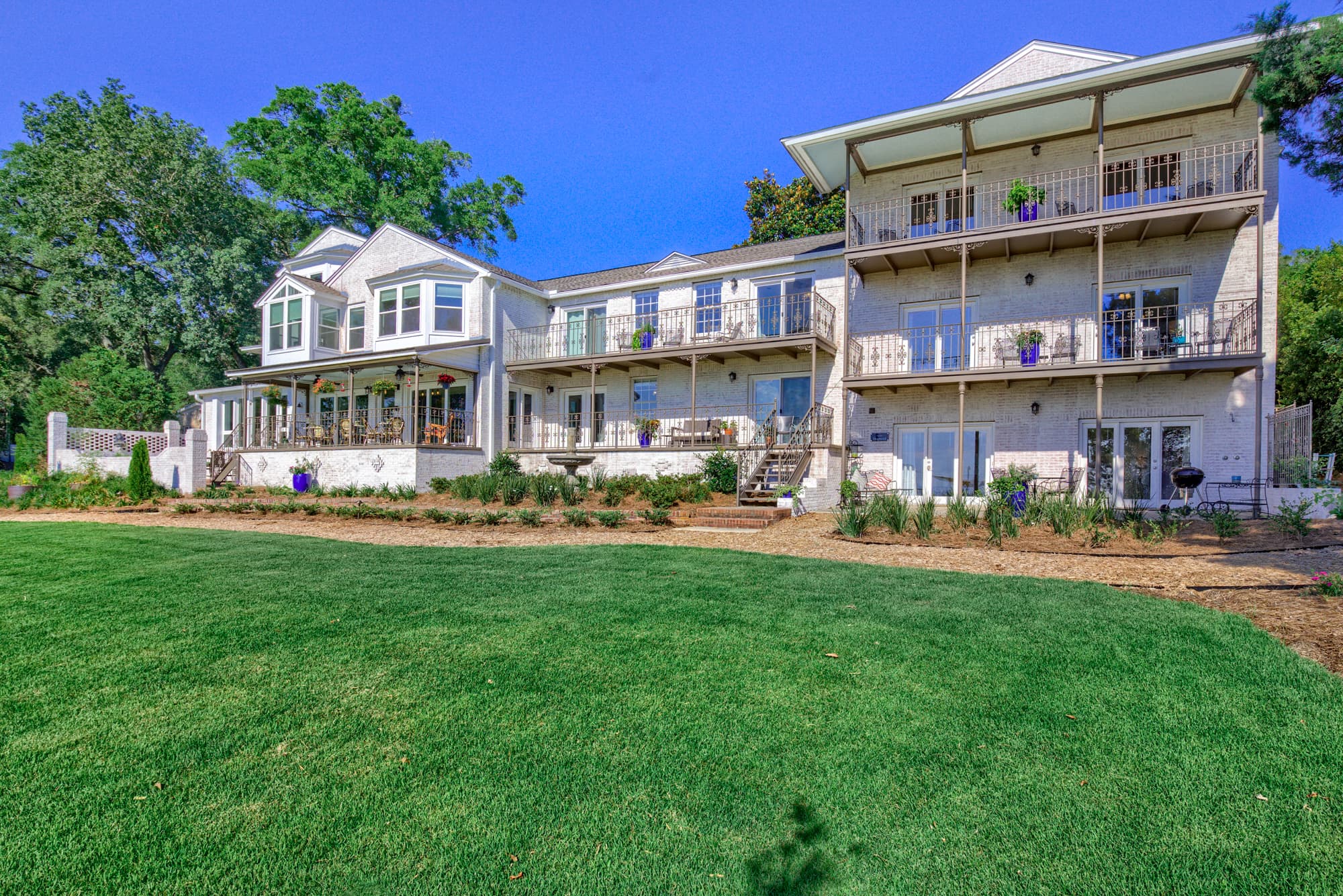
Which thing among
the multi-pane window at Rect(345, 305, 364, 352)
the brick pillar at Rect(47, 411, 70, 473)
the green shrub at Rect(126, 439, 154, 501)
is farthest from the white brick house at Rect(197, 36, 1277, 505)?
the green shrub at Rect(126, 439, 154, 501)

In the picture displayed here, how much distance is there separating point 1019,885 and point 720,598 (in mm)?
3684

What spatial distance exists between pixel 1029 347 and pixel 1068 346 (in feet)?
4.03

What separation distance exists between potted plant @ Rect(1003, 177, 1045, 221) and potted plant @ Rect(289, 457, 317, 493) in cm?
1978

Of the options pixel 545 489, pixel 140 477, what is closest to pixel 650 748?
pixel 545 489

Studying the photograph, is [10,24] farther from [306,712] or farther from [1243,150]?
[1243,150]

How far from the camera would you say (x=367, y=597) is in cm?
561

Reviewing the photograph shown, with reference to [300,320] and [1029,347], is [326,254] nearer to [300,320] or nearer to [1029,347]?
[300,320]

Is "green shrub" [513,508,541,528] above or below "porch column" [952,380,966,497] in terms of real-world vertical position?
below

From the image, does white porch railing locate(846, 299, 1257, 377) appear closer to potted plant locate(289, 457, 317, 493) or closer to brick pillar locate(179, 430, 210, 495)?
potted plant locate(289, 457, 317, 493)

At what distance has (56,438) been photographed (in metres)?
20.0

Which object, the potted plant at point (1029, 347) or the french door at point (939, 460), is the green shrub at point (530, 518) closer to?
the french door at point (939, 460)

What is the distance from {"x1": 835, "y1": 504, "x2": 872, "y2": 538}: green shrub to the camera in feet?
33.2

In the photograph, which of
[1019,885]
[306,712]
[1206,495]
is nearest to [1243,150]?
[1206,495]

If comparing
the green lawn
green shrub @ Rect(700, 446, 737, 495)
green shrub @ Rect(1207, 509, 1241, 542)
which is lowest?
the green lawn
